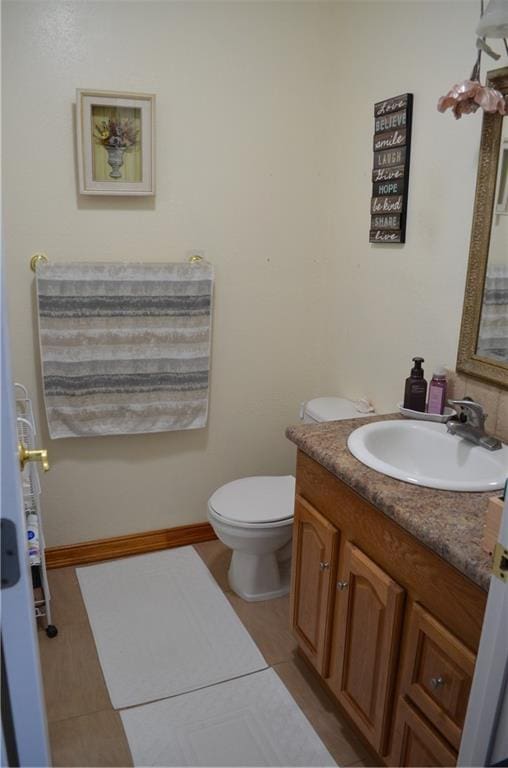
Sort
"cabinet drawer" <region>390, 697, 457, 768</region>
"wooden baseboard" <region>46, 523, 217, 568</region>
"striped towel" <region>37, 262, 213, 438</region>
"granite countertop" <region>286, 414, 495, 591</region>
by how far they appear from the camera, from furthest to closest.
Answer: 1. "wooden baseboard" <region>46, 523, 217, 568</region>
2. "striped towel" <region>37, 262, 213, 438</region>
3. "cabinet drawer" <region>390, 697, 457, 768</region>
4. "granite countertop" <region>286, 414, 495, 591</region>

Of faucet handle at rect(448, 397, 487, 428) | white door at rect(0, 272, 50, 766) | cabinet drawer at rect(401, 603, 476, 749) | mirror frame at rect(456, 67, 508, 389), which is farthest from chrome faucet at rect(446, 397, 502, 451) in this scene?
white door at rect(0, 272, 50, 766)

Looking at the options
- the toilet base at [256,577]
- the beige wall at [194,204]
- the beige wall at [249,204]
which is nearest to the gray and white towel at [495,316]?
the beige wall at [249,204]

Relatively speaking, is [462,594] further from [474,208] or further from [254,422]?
[254,422]

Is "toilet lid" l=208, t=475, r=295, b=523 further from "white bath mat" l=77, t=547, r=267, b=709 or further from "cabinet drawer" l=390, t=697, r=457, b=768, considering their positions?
"cabinet drawer" l=390, t=697, r=457, b=768

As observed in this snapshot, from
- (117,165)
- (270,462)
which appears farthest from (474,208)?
(270,462)

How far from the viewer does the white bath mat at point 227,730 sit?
171 cm

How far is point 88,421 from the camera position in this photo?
2.48m

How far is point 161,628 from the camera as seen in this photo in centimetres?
223

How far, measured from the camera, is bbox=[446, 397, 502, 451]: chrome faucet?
66.1 inches

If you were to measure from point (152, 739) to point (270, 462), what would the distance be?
1367 millimetres

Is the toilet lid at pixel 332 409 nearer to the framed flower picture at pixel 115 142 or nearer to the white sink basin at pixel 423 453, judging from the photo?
the white sink basin at pixel 423 453

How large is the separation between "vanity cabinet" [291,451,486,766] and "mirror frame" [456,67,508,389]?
57cm

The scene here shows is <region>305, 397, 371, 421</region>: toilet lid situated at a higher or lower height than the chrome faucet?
lower

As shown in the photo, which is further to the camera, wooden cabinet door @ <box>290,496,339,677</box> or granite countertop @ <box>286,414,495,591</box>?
wooden cabinet door @ <box>290,496,339,677</box>
